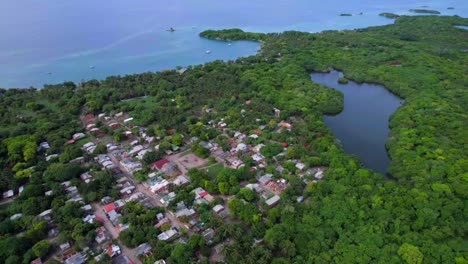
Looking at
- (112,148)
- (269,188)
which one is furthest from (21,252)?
(269,188)

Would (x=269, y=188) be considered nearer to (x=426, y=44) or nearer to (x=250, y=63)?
(x=250, y=63)

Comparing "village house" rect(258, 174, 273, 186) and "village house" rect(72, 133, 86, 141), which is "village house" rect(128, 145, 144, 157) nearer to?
"village house" rect(72, 133, 86, 141)

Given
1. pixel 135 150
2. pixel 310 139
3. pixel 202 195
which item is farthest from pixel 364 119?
pixel 135 150

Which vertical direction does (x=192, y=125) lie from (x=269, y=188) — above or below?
above

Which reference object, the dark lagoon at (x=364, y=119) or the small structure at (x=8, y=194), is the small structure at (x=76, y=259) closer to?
the small structure at (x=8, y=194)

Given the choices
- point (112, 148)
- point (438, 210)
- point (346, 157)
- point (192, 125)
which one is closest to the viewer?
point (438, 210)

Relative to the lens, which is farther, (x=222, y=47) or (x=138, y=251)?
(x=222, y=47)

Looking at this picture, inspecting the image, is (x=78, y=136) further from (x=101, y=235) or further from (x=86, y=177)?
(x=101, y=235)
